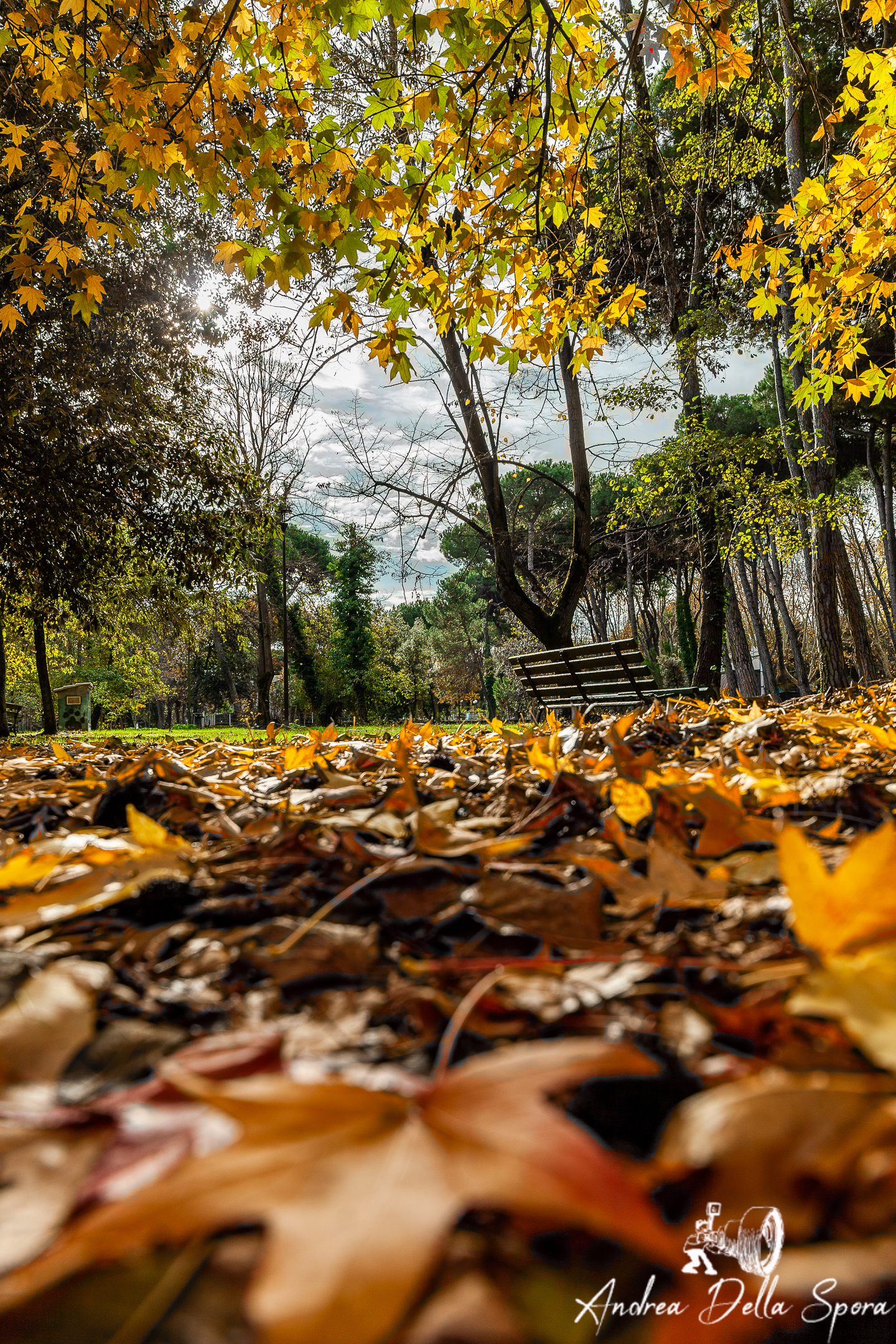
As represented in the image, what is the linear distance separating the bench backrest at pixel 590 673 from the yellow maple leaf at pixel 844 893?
5.03 metres

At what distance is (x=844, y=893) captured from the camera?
0.42 m

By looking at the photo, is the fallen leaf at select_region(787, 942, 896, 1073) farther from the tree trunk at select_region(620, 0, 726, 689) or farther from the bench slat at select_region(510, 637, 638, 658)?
the tree trunk at select_region(620, 0, 726, 689)

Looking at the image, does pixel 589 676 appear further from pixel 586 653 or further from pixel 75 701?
pixel 75 701

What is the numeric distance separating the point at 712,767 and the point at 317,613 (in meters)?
34.7

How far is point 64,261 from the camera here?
262 centimetres

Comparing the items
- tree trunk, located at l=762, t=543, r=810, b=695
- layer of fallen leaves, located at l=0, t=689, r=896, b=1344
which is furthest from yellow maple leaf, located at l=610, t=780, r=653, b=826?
tree trunk, located at l=762, t=543, r=810, b=695

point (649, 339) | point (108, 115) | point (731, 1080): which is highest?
point (649, 339)

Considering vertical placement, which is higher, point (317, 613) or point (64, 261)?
point (317, 613)

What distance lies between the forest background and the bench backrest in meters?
0.82

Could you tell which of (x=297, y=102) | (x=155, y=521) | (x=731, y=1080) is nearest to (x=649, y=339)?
(x=155, y=521)

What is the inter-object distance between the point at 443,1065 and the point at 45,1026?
0.26 meters

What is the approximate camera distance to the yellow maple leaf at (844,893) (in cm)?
41

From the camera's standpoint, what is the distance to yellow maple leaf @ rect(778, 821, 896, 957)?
0.41 m

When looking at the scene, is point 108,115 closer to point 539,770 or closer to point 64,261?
point 64,261
